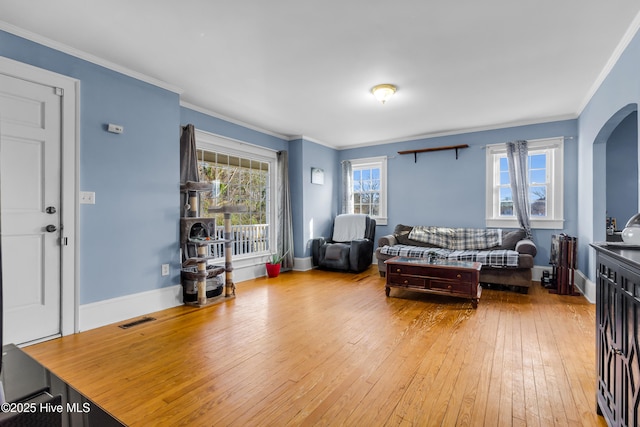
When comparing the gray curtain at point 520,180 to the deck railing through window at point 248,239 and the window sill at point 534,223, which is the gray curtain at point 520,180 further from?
the deck railing through window at point 248,239

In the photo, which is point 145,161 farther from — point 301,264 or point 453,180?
point 453,180

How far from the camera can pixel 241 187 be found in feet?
17.2

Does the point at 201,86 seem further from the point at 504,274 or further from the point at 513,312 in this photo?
the point at 504,274

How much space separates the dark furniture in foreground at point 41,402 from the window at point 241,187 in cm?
366

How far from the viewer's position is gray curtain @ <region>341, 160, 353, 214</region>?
6801 mm

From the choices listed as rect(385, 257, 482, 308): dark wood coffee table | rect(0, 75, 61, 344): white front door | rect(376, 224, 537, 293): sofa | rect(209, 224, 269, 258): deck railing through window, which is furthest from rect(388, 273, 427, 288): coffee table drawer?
rect(0, 75, 61, 344): white front door

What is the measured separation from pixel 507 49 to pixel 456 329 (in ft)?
8.24

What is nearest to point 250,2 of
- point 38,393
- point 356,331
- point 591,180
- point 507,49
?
point 507,49

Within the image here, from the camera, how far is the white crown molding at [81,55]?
2575 mm

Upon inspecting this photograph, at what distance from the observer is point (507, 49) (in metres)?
2.88

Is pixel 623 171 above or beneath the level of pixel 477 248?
above

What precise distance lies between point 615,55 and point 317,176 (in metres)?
4.37

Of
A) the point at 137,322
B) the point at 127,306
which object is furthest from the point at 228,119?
the point at 137,322

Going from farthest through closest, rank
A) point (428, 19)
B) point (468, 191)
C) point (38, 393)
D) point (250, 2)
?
point (468, 191), point (428, 19), point (250, 2), point (38, 393)
